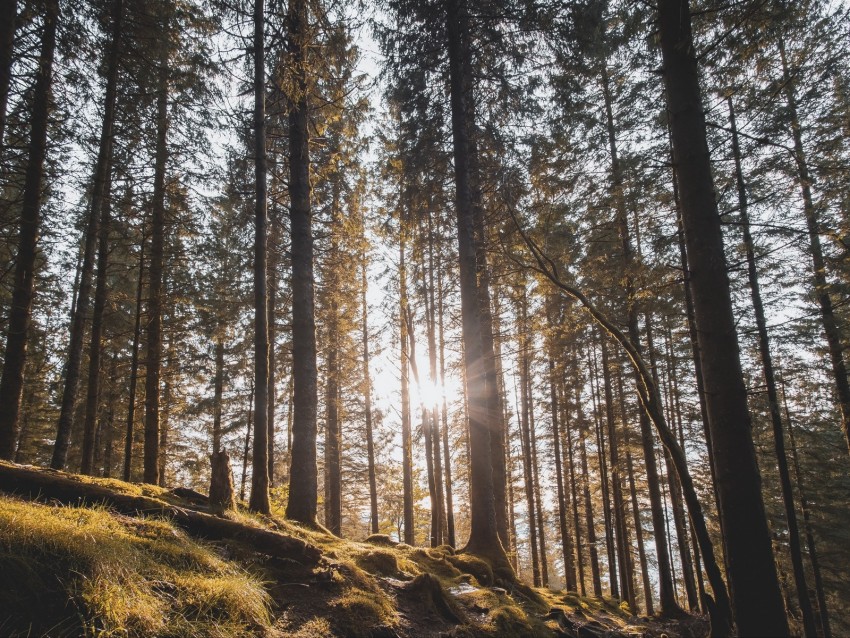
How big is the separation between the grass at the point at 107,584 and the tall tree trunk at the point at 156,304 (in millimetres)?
7969

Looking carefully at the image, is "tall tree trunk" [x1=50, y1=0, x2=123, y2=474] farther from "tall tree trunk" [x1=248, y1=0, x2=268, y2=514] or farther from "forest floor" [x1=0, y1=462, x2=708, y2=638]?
"forest floor" [x1=0, y1=462, x2=708, y2=638]

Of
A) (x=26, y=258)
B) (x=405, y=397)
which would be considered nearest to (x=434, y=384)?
(x=405, y=397)

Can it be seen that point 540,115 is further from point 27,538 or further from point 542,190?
point 27,538

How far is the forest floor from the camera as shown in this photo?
98.8 inches

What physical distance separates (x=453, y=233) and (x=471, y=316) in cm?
544

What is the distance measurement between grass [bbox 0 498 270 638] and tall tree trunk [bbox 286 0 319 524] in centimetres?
506

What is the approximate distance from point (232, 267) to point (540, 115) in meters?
12.5

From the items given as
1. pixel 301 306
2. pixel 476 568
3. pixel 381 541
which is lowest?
pixel 476 568

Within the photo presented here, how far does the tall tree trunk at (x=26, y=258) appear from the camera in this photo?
7.39 metres

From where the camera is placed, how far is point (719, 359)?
156 inches

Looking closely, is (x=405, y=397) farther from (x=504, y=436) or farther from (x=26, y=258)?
(x=26, y=258)

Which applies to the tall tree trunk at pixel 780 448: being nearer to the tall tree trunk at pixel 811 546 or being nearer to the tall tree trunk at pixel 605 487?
the tall tree trunk at pixel 811 546

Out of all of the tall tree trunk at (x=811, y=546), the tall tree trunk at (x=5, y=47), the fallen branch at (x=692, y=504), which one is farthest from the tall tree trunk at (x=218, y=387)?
the tall tree trunk at (x=811, y=546)

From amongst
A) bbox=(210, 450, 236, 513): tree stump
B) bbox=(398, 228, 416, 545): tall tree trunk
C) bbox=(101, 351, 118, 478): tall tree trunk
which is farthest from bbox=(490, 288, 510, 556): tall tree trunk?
bbox=(101, 351, 118, 478): tall tree trunk
